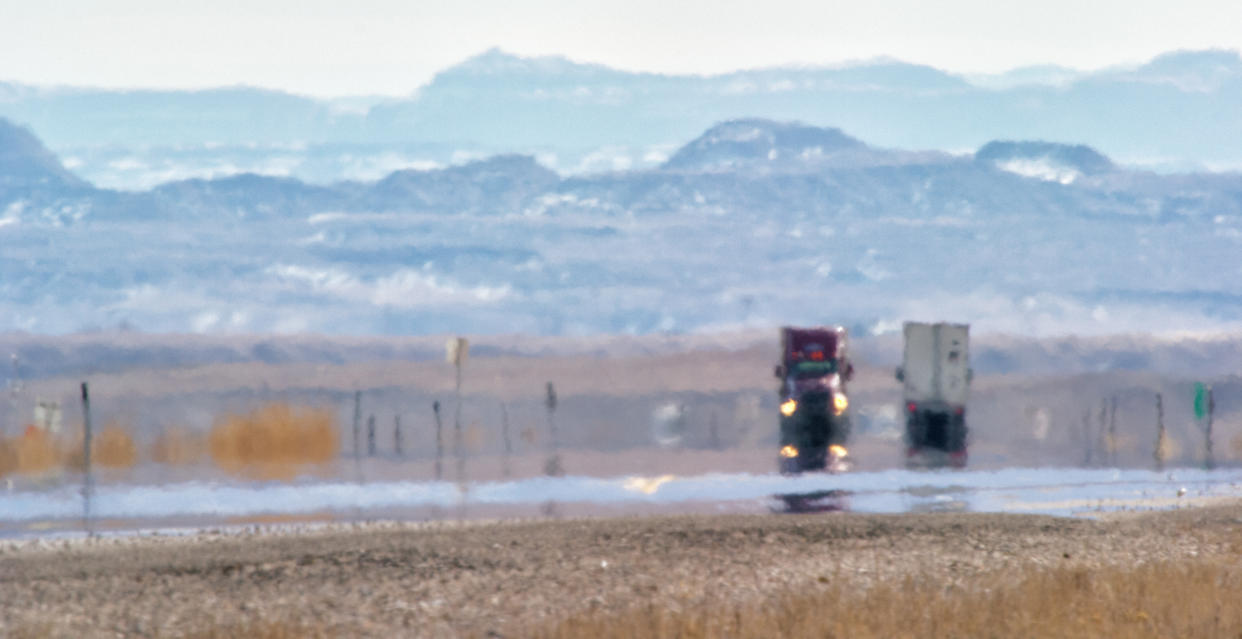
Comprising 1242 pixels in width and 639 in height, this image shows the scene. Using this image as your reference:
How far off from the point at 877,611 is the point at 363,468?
964 inches

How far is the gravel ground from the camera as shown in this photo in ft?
59.6

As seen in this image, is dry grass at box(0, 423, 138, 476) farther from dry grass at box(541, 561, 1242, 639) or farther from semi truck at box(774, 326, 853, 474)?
dry grass at box(541, 561, 1242, 639)

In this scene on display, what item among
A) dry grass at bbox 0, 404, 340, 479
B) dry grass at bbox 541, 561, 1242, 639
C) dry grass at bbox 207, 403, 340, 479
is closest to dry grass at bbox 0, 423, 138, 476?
dry grass at bbox 0, 404, 340, 479

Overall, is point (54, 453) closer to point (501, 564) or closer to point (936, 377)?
point (936, 377)

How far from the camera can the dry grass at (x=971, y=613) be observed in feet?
52.9

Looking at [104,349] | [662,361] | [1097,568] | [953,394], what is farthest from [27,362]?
[1097,568]

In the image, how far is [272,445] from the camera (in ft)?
152

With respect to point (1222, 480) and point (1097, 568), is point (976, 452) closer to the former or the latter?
point (1222, 480)

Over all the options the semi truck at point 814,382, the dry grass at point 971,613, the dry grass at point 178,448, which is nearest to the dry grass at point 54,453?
the dry grass at point 178,448

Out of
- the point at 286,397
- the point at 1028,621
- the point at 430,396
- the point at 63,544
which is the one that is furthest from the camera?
the point at 430,396

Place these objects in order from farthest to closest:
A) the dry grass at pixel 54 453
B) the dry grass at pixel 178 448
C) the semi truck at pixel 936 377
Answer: the semi truck at pixel 936 377, the dry grass at pixel 178 448, the dry grass at pixel 54 453

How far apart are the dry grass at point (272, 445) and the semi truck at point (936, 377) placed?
53.0 ft

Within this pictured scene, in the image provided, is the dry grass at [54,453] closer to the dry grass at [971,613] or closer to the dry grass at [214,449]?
the dry grass at [214,449]

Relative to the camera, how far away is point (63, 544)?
24219mm
